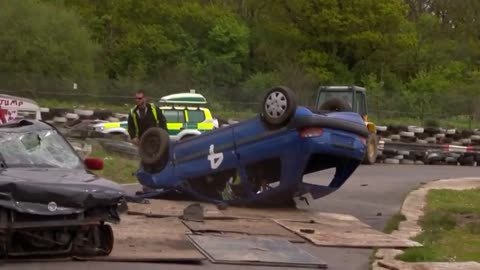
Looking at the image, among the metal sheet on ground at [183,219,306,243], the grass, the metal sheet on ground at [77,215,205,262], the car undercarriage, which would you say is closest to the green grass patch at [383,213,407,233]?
the metal sheet on ground at [183,219,306,243]

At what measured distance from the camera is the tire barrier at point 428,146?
3806 centimetres

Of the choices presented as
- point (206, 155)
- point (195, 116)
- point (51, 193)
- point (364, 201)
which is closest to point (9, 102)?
point (206, 155)

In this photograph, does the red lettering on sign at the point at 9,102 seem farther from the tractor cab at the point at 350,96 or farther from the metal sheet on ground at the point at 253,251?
the tractor cab at the point at 350,96

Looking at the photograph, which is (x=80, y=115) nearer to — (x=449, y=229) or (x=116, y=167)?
(x=116, y=167)

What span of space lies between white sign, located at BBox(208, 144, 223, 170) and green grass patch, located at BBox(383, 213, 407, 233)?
2.87m

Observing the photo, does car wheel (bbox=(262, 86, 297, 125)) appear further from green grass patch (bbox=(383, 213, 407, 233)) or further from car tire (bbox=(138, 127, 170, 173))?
green grass patch (bbox=(383, 213, 407, 233))

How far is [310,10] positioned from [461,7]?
62.3 feet

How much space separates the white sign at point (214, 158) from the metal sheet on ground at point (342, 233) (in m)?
1.72

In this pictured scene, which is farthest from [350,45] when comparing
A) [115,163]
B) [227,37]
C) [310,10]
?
[115,163]

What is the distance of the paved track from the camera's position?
36.1 feet

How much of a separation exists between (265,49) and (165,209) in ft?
179

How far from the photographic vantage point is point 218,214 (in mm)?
15695

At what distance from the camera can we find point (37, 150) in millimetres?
11914

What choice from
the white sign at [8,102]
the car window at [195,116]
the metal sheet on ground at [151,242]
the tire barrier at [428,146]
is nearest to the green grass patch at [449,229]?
the metal sheet on ground at [151,242]
